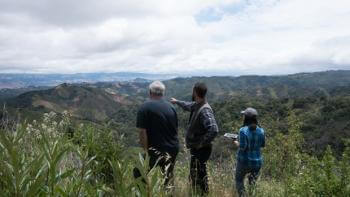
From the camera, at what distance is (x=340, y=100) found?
65.5 meters

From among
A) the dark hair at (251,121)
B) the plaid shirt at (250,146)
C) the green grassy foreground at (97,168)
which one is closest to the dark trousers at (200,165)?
the green grassy foreground at (97,168)

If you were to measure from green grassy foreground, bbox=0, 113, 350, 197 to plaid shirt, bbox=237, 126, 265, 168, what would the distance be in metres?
0.36

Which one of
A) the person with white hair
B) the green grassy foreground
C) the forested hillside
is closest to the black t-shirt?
the person with white hair

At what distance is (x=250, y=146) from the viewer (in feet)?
16.4

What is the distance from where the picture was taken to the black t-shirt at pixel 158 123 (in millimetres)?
4457

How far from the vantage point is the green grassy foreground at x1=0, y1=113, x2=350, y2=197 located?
1225 millimetres

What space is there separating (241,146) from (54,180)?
392 centimetres

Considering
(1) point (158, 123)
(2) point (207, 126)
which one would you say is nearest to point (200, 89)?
(2) point (207, 126)

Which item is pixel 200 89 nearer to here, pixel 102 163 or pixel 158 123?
pixel 158 123

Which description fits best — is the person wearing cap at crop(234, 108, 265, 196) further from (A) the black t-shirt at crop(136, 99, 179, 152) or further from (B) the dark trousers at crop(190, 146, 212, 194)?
(A) the black t-shirt at crop(136, 99, 179, 152)

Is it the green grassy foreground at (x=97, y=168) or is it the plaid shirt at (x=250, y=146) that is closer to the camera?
the green grassy foreground at (x=97, y=168)

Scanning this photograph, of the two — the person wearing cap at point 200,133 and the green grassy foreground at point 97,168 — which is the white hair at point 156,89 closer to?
the person wearing cap at point 200,133

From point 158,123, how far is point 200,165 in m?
0.80

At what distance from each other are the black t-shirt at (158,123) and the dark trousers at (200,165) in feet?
1.19
